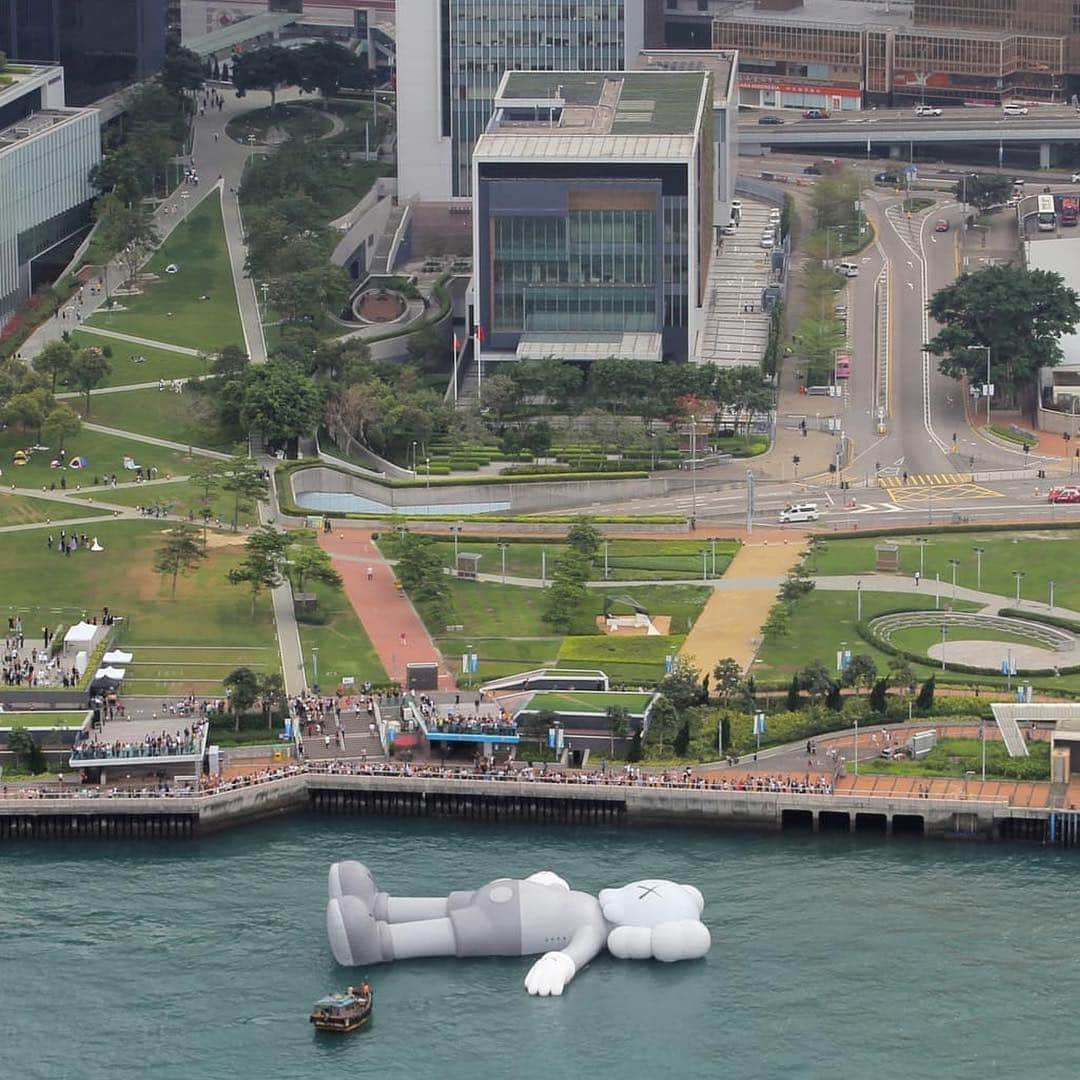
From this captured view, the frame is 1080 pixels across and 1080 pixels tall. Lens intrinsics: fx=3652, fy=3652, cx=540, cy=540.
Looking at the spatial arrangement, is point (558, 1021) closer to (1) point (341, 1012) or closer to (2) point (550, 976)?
(2) point (550, 976)

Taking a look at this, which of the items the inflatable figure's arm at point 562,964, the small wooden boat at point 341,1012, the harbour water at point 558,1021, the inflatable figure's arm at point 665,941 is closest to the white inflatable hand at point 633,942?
the inflatable figure's arm at point 665,941

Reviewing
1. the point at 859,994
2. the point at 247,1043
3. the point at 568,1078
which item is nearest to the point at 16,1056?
the point at 247,1043

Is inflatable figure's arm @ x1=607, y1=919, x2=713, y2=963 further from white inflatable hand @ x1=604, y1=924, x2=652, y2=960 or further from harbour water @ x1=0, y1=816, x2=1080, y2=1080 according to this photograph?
harbour water @ x1=0, y1=816, x2=1080, y2=1080

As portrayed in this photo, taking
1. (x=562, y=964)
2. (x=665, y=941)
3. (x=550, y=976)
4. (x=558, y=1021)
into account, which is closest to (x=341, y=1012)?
(x=558, y=1021)

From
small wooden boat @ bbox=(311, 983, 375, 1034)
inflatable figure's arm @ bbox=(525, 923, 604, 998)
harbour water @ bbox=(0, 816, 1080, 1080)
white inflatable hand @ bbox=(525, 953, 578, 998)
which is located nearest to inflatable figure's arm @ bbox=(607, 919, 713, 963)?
harbour water @ bbox=(0, 816, 1080, 1080)

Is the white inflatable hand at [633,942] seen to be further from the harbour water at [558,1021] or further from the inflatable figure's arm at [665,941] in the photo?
the harbour water at [558,1021]

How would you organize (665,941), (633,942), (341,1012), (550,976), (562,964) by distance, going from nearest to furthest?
(341,1012)
(550,976)
(562,964)
(665,941)
(633,942)

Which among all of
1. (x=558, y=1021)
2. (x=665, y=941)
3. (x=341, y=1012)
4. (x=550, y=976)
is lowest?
(x=558, y=1021)
